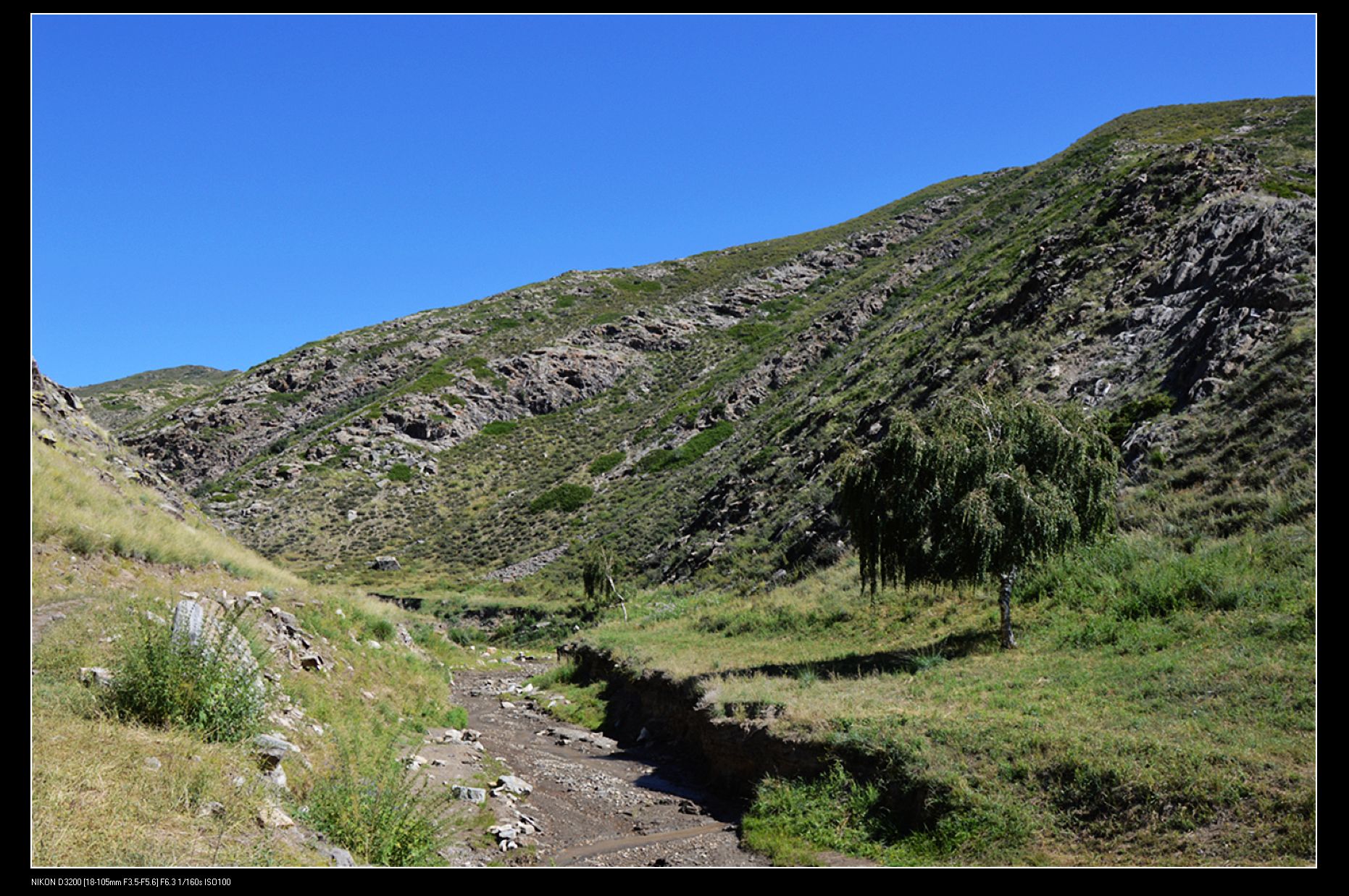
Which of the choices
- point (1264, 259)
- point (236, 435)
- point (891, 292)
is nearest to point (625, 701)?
point (1264, 259)

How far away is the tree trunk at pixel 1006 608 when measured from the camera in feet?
44.7

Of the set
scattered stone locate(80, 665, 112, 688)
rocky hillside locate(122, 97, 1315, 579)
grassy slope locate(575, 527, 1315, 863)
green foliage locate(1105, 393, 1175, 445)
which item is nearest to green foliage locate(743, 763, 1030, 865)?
grassy slope locate(575, 527, 1315, 863)

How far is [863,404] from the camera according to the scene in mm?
37594

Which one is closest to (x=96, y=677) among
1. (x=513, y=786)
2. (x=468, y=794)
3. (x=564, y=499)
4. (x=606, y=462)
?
(x=468, y=794)

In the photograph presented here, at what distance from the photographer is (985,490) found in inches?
532

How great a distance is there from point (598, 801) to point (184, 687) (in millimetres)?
6508

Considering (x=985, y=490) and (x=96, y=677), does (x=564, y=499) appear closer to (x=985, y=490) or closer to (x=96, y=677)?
(x=985, y=490)

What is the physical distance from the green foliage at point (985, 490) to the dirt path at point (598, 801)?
Result: 243 inches

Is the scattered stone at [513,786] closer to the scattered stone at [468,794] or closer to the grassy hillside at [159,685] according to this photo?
the scattered stone at [468,794]

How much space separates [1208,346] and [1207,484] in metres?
6.68

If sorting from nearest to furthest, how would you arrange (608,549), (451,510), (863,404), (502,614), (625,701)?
(625,701) < (863,404) < (502,614) < (608,549) < (451,510)

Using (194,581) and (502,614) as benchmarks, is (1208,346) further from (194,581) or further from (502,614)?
(502,614)

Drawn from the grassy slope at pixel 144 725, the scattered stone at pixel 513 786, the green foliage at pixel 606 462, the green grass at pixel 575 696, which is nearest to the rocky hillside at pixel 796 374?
the green foliage at pixel 606 462

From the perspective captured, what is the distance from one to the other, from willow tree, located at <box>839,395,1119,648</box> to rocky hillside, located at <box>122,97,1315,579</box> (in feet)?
12.5
